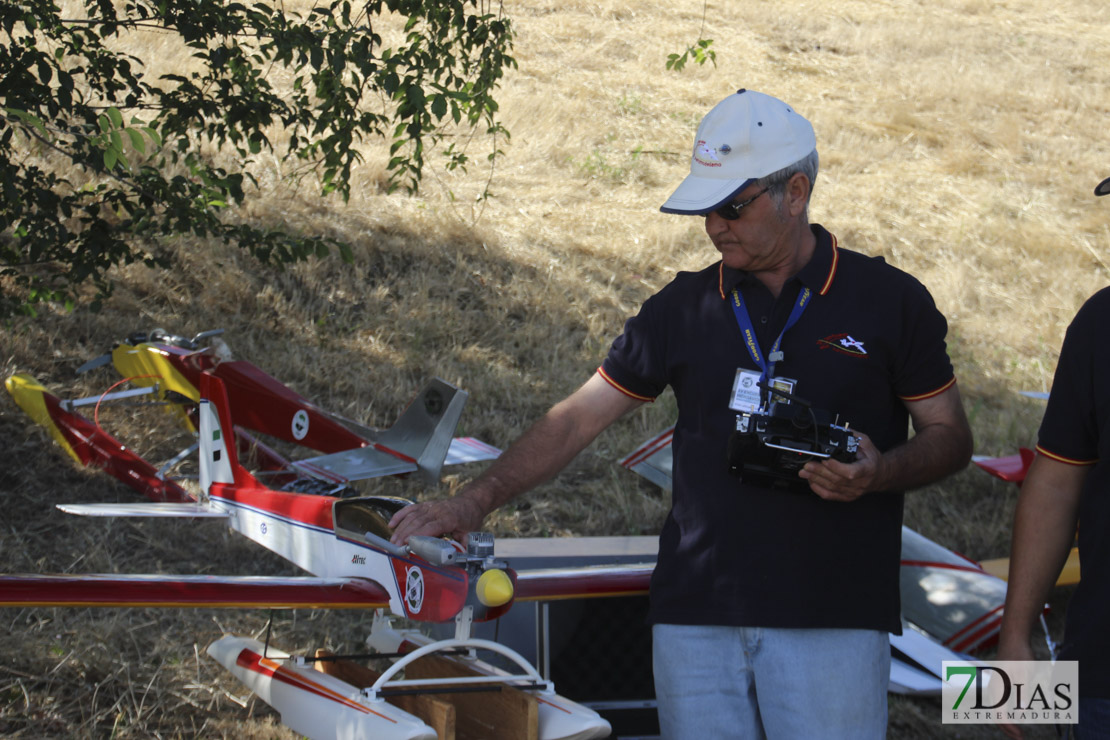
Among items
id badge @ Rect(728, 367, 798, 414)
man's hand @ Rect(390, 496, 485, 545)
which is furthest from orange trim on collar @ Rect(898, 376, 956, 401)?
man's hand @ Rect(390, 496, 485, 545)

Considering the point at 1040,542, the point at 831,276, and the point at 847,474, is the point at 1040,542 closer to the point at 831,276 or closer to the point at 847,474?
the point at 847,474

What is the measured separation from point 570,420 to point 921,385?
0.89 metres

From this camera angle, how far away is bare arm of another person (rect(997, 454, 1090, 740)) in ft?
7.30

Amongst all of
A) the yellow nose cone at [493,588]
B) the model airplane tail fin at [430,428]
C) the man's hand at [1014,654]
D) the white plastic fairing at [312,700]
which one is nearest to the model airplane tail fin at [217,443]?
the model airplane tail fin at [430,428]

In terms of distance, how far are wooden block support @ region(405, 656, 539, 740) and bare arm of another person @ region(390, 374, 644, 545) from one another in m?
0.51

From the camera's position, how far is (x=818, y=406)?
231 centimetres

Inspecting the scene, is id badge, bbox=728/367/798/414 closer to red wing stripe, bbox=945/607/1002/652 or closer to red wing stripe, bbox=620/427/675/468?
red wing stripe, bbox=945/607/1002/652

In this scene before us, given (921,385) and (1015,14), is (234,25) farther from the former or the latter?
(1015,14)

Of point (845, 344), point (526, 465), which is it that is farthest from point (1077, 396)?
point (526, 465)

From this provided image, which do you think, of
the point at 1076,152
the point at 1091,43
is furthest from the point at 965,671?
the point at 1091,43

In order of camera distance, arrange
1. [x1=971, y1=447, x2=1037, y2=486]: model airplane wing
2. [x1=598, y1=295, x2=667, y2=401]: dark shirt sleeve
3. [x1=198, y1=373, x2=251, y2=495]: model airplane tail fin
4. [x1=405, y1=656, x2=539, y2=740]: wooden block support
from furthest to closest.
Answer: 1. [x1=971, y1=447, x2=1037, y2=486]: model airplane wing
2. [x1=198, y1=373, x2=251, y2=495]: model airplane tail fin
3. [x1=405, y1=656, x2=539, y2=740]: wooden block support
4. [x1=598, y1=295, x2=667, y2=401]: dark shirt sleeve

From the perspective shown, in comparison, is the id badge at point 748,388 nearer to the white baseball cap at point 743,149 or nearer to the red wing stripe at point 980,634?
the white baseball cap at point 743,149

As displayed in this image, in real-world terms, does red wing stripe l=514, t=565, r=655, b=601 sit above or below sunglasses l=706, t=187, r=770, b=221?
below

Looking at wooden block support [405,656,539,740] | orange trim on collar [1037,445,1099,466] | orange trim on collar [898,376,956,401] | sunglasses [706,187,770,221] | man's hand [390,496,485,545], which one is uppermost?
sunglasses [706,187,770,221]
